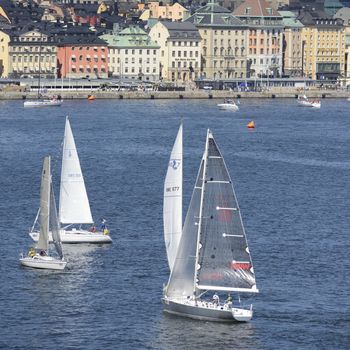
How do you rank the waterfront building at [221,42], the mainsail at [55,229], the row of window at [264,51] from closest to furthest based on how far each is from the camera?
the mainsail at [55,229] < the waterfront building at [221,42] < the row of window at [264,51]

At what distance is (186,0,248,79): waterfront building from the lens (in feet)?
518

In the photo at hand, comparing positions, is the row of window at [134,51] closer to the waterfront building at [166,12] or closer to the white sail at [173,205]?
the waterfront building at [166,12]

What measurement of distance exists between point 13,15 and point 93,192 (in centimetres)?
9172

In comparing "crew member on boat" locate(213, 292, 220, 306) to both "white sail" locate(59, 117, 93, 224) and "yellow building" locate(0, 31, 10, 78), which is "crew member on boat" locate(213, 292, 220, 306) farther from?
"yellow building" locate(0, 31, 10, 78)

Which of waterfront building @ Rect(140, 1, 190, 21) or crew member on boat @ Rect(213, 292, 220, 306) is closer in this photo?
crew member on boat @ Rect(213, 292, 220, 306)

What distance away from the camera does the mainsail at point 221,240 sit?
133 ft

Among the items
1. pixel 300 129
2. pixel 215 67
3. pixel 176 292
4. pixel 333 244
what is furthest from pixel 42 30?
pixel 176 292

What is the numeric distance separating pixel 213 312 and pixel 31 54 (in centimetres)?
10638

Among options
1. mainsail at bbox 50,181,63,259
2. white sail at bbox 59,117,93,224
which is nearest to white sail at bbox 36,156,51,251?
mainsail at bbox 50,181,63,259

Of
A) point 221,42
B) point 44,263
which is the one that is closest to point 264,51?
point 221,42

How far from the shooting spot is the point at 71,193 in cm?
5212

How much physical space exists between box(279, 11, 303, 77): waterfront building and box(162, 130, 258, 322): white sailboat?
125264mm

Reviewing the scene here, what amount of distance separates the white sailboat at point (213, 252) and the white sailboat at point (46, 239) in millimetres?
6475

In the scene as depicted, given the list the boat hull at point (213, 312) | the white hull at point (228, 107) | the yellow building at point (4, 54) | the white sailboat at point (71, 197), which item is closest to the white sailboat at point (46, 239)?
the white sailboat at point (71, 197)
